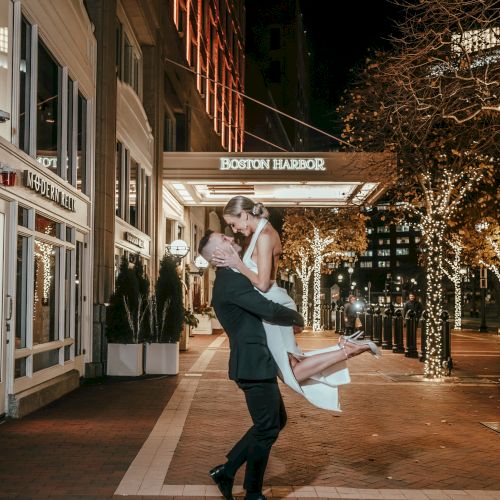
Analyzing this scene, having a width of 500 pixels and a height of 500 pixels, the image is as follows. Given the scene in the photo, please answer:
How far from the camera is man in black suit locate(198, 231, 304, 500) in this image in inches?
209

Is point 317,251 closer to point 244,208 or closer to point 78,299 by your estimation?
point 78,299

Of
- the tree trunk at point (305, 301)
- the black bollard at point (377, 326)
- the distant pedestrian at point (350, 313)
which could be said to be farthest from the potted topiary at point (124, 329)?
the tree trunk at point (305, 301)

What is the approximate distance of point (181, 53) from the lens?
28031mm

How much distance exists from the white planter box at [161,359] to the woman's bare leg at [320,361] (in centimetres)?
1028

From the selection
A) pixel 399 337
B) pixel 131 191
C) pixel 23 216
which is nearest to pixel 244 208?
pixel 23 216

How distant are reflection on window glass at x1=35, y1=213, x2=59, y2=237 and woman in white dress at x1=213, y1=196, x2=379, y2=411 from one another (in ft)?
21.6

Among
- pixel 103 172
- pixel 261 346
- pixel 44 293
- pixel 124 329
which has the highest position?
pixel 103 172

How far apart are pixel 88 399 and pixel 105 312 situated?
3.71 meters

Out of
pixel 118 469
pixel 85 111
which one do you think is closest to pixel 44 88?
pixel 85 111

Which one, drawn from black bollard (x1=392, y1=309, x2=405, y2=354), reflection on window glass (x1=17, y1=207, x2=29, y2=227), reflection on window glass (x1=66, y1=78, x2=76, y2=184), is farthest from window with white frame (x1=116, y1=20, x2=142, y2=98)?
black bollard (x1=392, y1=309, x2=405, y2=354)

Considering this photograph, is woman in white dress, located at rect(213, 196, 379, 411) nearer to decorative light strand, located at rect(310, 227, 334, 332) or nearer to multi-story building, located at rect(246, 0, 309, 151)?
decorative light strand, located at rect(310, 227, 334, 332)

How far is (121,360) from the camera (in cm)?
1505

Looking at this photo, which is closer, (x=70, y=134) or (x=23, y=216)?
(x=23, y=216)

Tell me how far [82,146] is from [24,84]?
3884 millimetres
